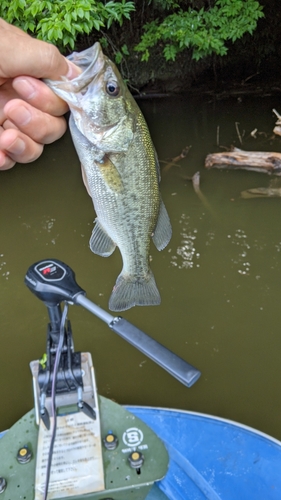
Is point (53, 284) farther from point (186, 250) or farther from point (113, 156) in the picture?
point (186, 250)

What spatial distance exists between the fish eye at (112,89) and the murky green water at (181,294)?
234cm

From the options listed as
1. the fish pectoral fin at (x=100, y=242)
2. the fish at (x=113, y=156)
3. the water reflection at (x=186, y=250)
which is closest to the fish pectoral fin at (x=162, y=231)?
the fish at (x=113, y=156)

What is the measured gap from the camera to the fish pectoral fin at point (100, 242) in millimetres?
1709

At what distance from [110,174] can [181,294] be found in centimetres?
263

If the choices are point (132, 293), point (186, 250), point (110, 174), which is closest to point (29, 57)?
point (110, 174)

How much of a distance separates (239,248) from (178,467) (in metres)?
2.99

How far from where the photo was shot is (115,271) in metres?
4.39

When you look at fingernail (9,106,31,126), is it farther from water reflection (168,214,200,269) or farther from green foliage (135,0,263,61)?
green foliage (135,0,263,61)

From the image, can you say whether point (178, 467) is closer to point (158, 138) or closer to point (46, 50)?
point (46, 50)

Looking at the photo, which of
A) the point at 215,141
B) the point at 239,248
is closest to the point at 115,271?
the point at 239,248

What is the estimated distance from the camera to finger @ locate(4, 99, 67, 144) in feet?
4.46

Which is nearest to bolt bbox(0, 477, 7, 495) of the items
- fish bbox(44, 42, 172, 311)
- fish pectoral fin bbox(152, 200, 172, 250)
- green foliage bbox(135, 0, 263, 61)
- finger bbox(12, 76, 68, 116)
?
fish bbox(44, 42, 172, 311)

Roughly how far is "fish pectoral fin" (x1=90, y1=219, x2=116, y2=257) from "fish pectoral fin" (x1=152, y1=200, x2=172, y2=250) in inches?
7.9

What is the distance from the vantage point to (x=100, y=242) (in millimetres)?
1728
